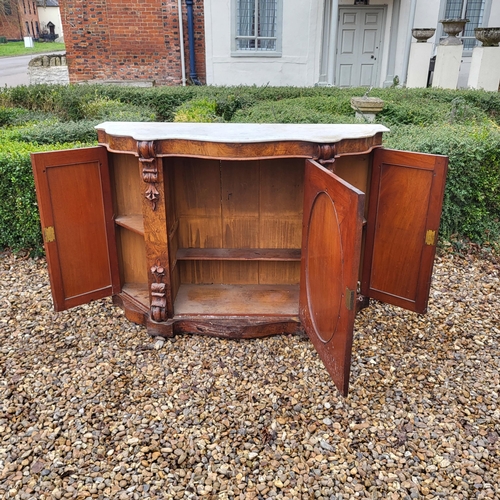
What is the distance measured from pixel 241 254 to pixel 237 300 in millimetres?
349

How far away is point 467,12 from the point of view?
13.2 metres

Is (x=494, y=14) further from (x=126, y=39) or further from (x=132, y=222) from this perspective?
(x=132, y=222)

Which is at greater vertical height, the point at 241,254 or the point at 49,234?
the point at 49,234

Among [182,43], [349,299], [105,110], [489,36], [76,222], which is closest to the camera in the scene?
[349,299]

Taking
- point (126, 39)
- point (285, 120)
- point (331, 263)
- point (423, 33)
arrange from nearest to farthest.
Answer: point (331, 263)
point (285, 120)
point (423, 33)
point (126, 39)

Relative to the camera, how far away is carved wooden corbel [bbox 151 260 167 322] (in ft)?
11.0

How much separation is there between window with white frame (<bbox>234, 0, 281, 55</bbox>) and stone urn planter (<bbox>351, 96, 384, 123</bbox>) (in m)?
6.84

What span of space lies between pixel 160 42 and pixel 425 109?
7.87m

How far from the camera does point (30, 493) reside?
88.2 inches

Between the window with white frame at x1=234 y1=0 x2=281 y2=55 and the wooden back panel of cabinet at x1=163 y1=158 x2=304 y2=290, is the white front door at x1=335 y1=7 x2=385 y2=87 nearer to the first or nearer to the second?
the window with white frame at x1=234 y1=0 x2=281 y2=55

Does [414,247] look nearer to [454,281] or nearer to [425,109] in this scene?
[454,281]

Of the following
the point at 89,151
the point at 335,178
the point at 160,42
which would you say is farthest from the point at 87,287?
the point at 160,42

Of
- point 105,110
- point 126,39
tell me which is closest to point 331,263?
point 105,110

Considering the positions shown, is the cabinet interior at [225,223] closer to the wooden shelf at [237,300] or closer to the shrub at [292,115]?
the wooden shelf at [237,300]
